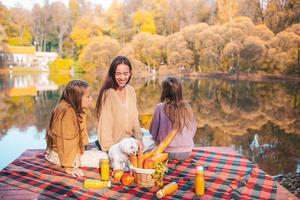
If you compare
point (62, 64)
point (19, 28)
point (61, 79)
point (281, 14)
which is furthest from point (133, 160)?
point (19, 28)

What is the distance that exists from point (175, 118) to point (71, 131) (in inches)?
28.5

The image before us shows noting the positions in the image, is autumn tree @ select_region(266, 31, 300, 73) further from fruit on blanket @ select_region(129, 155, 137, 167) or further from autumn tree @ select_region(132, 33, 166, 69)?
fruit on blanket @ select_region(129, 155, 137, 167)

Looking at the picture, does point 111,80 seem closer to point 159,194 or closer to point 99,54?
point 159,194

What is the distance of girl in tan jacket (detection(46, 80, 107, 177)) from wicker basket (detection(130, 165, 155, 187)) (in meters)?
0.38

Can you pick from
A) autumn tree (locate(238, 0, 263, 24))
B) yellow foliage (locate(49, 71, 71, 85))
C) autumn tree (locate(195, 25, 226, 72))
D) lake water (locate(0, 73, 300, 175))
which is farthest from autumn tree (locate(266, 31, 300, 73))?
yellow foliage (locate(49, 71, 71, 85))

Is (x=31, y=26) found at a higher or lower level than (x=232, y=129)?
higher

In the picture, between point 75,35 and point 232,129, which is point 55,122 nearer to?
point 232,129

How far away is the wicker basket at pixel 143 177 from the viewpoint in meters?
1.86

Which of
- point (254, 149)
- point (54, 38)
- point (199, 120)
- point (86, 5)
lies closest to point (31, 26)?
point (54, 38)

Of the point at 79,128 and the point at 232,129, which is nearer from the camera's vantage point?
the point at 79,128

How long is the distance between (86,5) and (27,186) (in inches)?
1214

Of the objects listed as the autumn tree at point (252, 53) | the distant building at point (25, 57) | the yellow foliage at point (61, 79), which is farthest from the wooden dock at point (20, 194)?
the distant building at point (25, 57)

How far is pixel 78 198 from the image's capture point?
179 cm

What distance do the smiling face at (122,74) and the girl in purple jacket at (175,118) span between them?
0.28m
